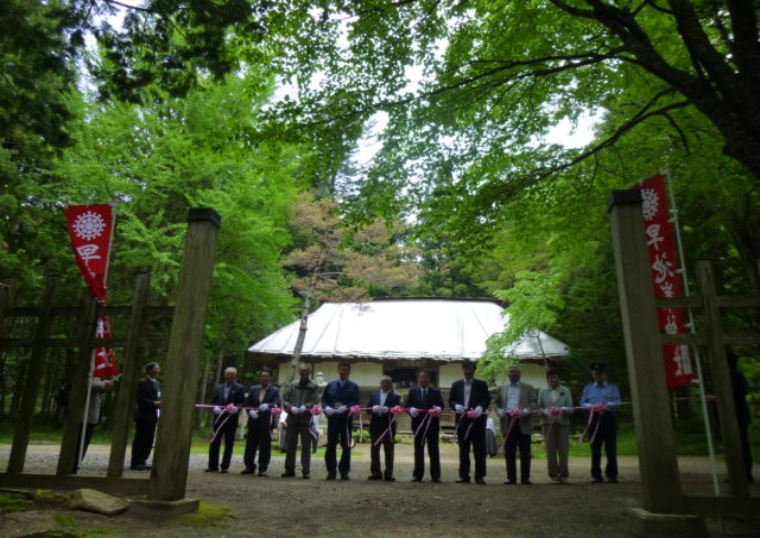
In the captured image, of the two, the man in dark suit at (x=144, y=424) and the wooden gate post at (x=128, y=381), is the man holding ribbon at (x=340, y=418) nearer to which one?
the man in dark suit at (x=144, y=424)

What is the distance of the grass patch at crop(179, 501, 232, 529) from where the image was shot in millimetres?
3996

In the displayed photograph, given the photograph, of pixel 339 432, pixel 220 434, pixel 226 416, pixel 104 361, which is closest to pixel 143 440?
pixel 220 434

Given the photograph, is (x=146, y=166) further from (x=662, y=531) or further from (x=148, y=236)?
(x=662, y=531)

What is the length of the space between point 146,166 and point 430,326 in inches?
511

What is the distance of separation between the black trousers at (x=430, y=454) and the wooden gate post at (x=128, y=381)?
4.40 metres

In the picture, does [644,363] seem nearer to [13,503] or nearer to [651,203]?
[651,203]

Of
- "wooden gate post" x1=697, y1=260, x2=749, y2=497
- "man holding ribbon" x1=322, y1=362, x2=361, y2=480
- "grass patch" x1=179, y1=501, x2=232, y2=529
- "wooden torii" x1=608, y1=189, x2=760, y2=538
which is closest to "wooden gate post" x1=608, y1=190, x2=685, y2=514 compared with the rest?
"wooden torii" x1=608, y1=189, x2=760, y2=538

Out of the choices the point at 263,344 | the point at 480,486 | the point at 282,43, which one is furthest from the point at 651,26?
the point at 263,344

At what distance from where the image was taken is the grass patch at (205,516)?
4.00 meters

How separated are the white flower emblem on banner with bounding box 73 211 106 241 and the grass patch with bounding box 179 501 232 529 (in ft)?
9.81

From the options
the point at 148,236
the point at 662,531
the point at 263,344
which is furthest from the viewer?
the point at 263,344

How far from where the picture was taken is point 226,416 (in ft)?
27.6

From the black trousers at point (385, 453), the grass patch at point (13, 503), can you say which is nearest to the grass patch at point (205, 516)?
the grass patch at point (13, 503)

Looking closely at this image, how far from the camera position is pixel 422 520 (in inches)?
184
